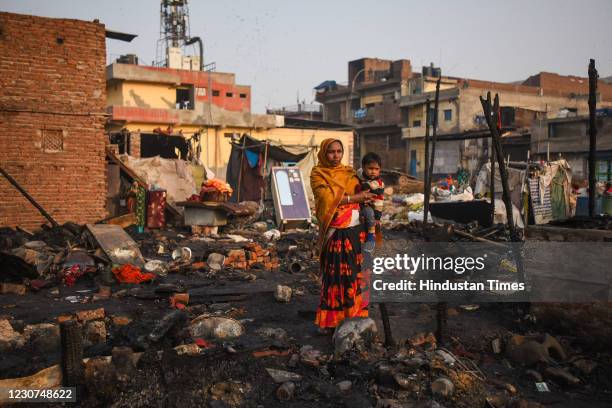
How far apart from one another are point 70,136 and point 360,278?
8.23 meters

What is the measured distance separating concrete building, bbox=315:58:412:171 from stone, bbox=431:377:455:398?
34755 millimetres

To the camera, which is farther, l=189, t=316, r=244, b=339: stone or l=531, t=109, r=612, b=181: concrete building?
l=531, t=109, r=612, b=181: concrete building

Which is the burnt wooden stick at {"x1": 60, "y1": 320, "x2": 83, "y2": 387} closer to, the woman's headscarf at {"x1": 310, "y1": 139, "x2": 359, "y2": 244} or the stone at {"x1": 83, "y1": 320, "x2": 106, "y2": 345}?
the stone at {"x1": 83, "y1": 320, "x2": 106, "y2": 345}

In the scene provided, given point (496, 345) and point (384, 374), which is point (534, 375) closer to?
point (496, 345)

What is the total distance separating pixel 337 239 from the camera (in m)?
4.64

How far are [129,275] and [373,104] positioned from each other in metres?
42.1

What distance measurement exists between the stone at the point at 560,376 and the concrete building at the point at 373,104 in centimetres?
3436

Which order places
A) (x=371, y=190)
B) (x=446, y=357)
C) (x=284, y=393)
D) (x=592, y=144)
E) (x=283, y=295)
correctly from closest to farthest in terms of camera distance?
(x=284, y=393), (x=446, y=357), (x=371, y=190), (x=592, y=144), (x=283, y=295)

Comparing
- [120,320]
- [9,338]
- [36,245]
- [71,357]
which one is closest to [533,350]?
[71,357]

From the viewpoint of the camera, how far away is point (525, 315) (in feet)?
16.8

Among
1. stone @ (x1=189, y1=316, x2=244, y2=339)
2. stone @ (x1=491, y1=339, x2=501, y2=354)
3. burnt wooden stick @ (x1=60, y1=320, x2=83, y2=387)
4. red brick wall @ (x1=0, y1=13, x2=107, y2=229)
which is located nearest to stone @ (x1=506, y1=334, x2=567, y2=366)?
stone @ (x1=491, y1=339, x2=501, y2=354)

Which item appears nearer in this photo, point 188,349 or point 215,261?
point 188,349

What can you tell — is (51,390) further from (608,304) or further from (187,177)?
(187,177)

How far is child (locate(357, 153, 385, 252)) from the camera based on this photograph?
470 cm
